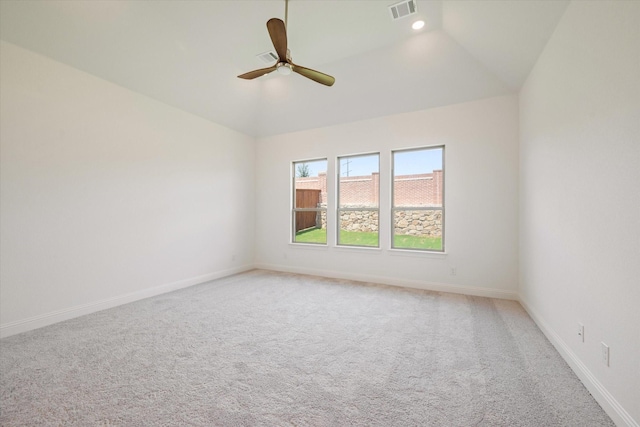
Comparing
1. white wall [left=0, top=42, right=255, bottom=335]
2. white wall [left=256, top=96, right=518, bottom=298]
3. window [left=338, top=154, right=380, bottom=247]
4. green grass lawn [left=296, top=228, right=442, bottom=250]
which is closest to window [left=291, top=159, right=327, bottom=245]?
green grass lawn [left=296, top=228, right=442, bottom=250]

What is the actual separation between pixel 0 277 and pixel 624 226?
504cm

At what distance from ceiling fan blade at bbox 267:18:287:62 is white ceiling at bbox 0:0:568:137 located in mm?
774

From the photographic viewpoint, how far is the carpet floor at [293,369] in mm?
1618

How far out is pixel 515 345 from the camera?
2.47 m

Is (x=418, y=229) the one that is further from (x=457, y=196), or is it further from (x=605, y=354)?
(x=605, y=354)

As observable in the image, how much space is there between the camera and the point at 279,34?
7.59 feet

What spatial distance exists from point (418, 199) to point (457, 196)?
60 cm

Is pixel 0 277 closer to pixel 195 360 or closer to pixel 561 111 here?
pixel 195 360

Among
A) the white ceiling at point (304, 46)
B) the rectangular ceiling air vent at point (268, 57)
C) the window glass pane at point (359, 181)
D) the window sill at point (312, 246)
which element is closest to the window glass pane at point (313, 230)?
the window sill at point (312, 246)

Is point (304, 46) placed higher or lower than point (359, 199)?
higher

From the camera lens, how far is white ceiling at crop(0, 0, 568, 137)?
2680 millimetres

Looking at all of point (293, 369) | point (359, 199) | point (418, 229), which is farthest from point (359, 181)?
point (293, 369)

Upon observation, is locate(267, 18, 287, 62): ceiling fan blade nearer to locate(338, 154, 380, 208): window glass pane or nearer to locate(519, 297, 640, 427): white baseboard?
locate(338, 154, 380, 208): window glass pane

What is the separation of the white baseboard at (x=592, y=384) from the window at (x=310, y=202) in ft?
11.7
